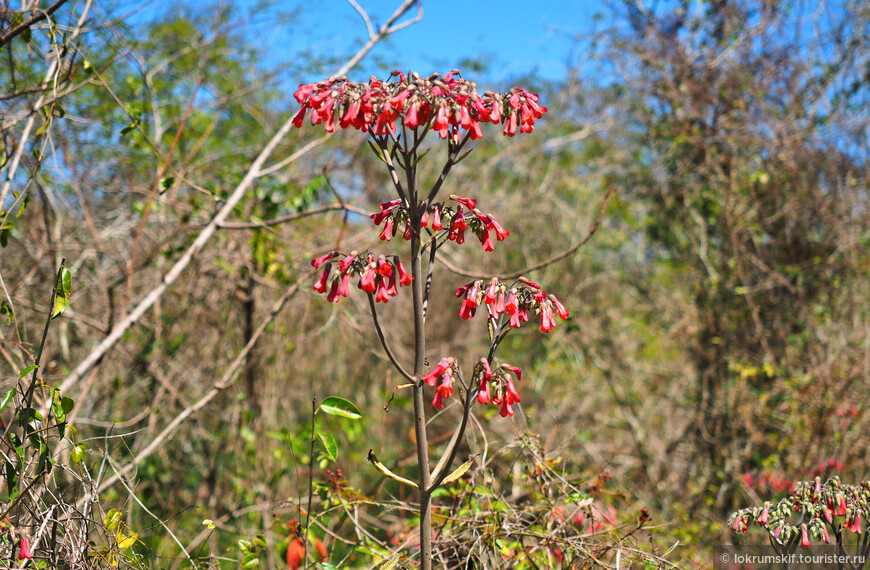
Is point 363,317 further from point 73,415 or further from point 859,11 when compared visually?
point 859,11

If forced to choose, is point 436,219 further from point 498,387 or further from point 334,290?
point 498,387

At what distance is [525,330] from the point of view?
5.59 metres

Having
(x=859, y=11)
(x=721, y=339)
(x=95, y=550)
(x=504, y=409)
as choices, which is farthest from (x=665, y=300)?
(x=95, y=550)

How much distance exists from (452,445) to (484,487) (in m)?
0.64

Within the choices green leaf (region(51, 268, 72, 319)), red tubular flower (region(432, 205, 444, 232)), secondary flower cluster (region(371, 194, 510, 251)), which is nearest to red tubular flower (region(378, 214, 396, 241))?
secondary flower cluster (region(371, 194, 510, 251))

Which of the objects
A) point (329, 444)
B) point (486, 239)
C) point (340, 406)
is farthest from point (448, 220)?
point (329, 444)

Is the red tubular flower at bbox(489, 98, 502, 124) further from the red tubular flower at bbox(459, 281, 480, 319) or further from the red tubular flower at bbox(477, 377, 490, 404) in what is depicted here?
the red tubular flower at bbox(477, 377, 490, 404)

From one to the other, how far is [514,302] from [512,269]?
15.3 ft

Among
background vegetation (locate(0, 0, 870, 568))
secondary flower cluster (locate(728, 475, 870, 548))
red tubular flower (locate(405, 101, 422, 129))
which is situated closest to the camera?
red tubular flower (locate(405, 101, 422, 129))

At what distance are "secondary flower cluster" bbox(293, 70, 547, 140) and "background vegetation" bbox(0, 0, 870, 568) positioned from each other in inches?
45.5

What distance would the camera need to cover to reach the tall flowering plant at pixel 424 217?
1344 millimetres

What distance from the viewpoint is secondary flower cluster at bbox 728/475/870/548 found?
1.74 m

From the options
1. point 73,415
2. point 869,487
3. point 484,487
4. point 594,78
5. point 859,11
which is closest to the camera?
point 869,487

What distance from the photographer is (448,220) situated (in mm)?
1540
